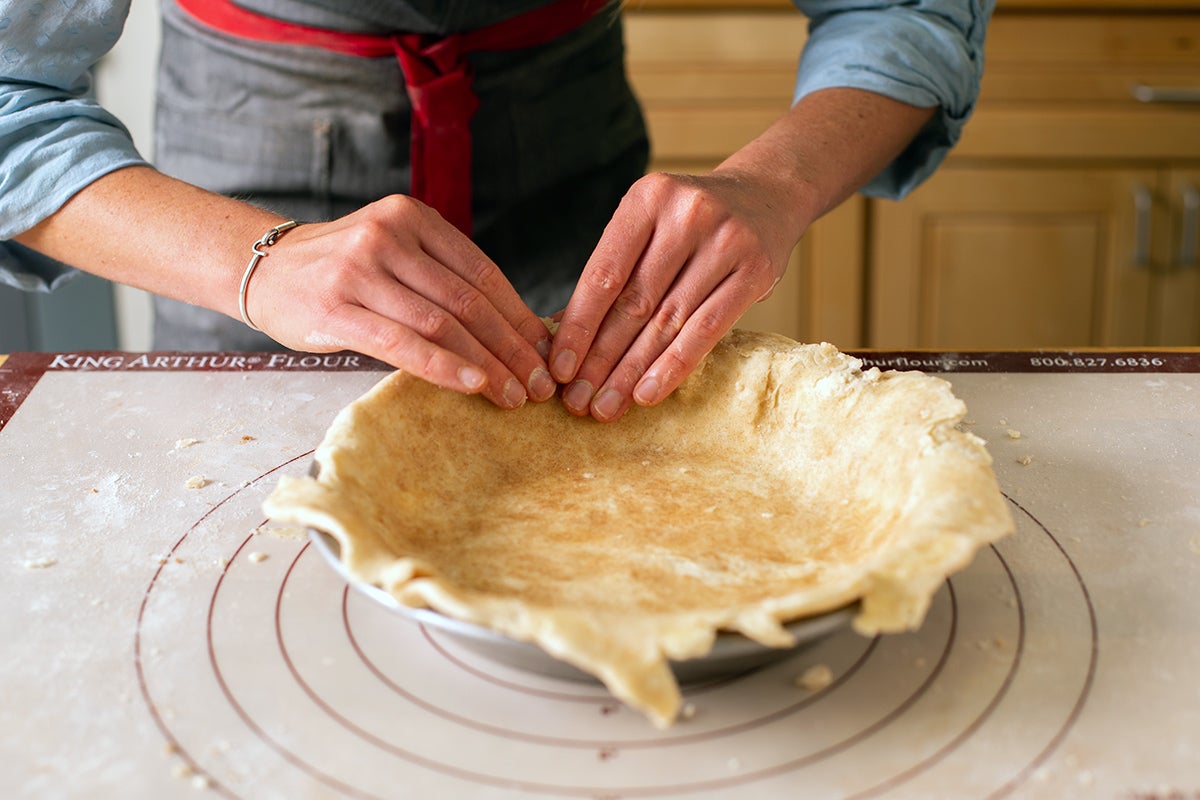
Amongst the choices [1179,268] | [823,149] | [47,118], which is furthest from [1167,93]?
[47,118]

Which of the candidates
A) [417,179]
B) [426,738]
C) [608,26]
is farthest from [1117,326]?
[426,738]

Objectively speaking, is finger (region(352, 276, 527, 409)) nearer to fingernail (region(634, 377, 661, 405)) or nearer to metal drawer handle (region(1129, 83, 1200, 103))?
fingernail (region(634, 377, 661, 405))

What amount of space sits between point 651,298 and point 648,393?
0.08 m

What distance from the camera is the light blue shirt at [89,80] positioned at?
3.31ft

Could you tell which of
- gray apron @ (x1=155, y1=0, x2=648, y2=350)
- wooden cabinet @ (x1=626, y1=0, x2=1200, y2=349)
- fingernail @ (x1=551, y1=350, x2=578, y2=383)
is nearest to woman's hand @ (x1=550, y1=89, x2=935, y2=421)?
fingernail @ (x1=551, y1=350, x2=578, y2=383)

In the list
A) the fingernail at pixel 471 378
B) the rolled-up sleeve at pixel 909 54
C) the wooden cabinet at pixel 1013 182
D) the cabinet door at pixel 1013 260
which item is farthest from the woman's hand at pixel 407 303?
the cabinet door at pixel 1013 260

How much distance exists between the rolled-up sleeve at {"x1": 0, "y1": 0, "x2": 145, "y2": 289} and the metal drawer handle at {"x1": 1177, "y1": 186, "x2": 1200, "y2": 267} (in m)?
1.97

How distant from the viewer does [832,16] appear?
133cm

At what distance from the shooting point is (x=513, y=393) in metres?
0.90

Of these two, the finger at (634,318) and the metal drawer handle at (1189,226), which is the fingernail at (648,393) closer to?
the finger at (634,318)

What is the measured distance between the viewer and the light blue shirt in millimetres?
1009

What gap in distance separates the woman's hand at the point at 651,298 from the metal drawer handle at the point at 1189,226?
160 cm

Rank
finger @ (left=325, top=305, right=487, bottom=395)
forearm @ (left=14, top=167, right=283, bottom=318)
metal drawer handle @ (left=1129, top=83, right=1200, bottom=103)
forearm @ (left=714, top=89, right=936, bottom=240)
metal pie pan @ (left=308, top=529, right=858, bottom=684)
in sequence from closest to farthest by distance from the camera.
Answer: metal pie pan @ (left=308, top=529, right=858, bottom=684)
finger @ (left=325, top=305, right=487, bottom=395)
forearm @ (left=14, top=167, right=283, bottom=318)
forearm @ (left=714, top=89, right=936, bottom=240)
metal drawer handle @ (left=1129, top=83, right=1200, bottom=103)

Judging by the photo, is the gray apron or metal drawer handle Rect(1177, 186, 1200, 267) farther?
metal drawer handle Rect(1177, 186, 1200, 267)
